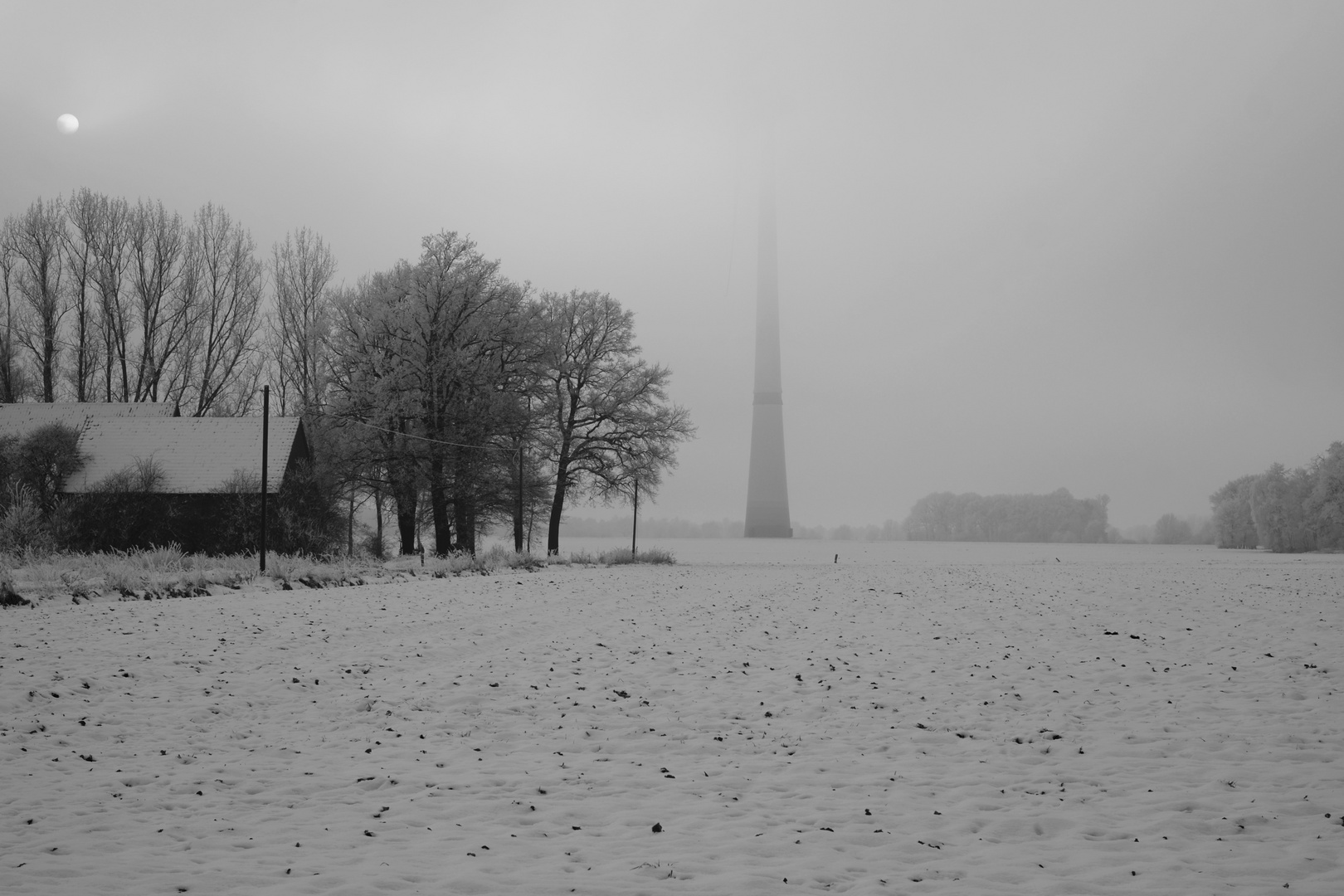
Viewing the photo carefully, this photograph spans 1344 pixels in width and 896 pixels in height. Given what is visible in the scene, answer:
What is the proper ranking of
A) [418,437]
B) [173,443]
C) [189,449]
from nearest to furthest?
[189,449] < [173,443] < [418,437]

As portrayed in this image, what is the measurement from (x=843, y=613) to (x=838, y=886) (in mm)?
14706

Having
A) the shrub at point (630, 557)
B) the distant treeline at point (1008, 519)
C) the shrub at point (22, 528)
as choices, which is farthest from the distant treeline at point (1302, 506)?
the shrub at point (22, 528)

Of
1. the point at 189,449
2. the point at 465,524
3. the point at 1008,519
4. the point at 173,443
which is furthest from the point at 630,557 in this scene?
the point at 1008,519

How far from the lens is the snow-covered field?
6395 millimetres

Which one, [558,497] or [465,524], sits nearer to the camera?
[465,524]

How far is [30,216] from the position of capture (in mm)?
47250

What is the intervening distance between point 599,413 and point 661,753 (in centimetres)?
3620

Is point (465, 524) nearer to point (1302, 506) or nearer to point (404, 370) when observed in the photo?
point (404, 370)

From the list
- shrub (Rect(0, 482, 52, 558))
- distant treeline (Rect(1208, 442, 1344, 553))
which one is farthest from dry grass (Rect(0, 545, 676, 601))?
distant treeline (Rect(1208, 442, 1344, 553))

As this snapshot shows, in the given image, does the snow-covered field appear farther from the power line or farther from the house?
the house

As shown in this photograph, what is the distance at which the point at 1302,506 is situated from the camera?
78188mm

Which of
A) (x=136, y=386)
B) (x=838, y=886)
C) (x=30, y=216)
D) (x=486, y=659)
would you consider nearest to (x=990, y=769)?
(x=838, y=886)

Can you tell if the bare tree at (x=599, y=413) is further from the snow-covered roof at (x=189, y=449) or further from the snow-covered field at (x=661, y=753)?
the snow-covered field at (x=661, y=753)

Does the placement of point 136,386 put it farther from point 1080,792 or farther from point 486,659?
point 1080,792
